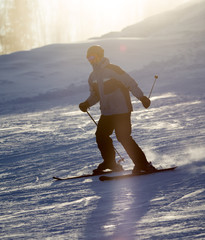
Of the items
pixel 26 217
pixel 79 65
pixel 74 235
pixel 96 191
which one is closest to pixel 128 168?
pixel 96 191

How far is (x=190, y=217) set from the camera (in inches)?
103

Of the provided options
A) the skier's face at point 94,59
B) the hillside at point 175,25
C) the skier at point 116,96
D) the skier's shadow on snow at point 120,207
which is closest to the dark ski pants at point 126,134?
the skier at point 116,96

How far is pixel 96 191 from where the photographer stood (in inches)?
145

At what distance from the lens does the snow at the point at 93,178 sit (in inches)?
106

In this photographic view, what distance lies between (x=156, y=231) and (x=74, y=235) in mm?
573

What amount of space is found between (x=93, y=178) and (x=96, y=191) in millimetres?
566

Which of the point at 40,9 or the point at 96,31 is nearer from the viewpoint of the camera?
the point at 40,9

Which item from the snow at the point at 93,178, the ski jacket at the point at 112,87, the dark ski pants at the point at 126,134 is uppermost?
the ski jacket at the point at 112,87

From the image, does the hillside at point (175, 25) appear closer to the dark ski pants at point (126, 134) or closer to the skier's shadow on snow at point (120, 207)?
the dark ski pants at point (126, 134)

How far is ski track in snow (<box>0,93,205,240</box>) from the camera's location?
8.63 ft

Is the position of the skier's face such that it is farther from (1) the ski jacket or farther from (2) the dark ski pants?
(2) the dark ski pants

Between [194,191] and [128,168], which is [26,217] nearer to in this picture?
[194,191]

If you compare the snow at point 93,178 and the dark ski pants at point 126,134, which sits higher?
the dark ski pants at point 126,134

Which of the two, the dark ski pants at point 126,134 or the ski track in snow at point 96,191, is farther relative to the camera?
the dark ski pants at point 126,134
